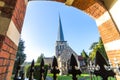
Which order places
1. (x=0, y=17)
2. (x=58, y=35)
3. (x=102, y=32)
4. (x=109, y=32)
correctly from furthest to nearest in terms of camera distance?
(x=58, y=35)
(x=102, y=32)
(x=109, y=32)
(x=0, y=17)

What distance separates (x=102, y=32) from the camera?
15.0ft

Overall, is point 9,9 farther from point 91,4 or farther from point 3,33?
point 91,4

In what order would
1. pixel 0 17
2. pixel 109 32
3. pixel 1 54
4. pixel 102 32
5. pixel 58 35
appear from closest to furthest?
1. pixel 1 54
2. pixel 0 17
3. pixel 109 32
4. pixel 102 32
5. pixel 58 35

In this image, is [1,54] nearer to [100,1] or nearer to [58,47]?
[100,1]

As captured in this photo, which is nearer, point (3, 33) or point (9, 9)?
point (3, 33)

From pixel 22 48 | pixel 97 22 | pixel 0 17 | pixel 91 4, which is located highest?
pixel 22 48

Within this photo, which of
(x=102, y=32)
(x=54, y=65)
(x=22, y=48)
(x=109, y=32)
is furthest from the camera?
(x=22, y=48)

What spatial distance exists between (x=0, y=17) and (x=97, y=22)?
12.1 feet

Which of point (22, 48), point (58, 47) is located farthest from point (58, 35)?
point (22, 48)

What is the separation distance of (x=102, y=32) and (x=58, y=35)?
68.8 m

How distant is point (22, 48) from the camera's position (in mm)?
41812

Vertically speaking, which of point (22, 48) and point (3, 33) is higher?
point (22, 48)

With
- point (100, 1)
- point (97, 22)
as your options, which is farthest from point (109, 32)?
point (100, 1)

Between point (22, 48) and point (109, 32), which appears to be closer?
point (109, 32)
